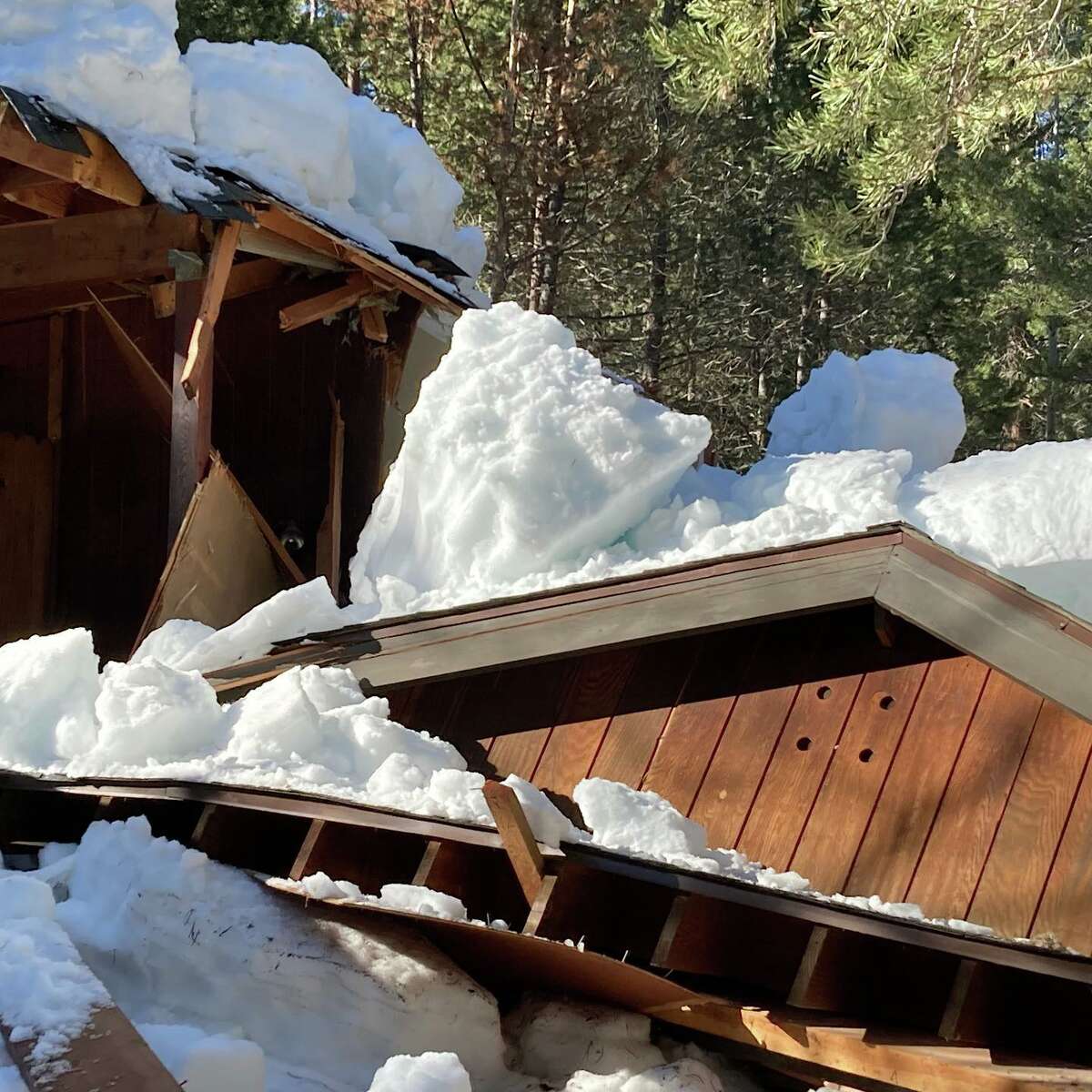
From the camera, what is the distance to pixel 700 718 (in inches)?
177

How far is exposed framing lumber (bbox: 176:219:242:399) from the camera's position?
6.70 meters

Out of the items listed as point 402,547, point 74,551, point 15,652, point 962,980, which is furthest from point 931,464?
point 74,551

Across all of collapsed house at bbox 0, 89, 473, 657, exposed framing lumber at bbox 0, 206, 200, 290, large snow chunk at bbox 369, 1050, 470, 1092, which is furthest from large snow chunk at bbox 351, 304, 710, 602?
collapsed house at bbox 0, 89, 473, 657

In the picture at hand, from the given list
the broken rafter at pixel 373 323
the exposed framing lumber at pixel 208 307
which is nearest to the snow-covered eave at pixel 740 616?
the exposed framing lumber at pixel 208 307

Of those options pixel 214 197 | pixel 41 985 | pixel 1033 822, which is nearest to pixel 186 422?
→ pixel 214 197

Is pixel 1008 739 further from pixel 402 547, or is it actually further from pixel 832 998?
pixel 402 547

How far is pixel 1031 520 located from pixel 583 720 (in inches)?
72.5

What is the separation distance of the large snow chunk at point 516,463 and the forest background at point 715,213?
4.79m

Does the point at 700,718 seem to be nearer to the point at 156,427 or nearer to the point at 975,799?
the point at 975,799

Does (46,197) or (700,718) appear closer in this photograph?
(700,718)

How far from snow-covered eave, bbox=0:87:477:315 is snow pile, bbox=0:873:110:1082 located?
12.1ft

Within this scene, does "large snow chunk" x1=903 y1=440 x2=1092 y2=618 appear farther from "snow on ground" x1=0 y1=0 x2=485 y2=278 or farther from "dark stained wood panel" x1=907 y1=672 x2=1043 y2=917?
"snow on ground" x1=0 y1=0 x2=485 y2=278

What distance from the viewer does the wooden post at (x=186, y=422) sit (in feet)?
22.4

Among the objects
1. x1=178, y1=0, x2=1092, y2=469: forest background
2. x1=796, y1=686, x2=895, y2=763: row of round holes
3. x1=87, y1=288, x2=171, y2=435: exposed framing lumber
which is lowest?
x1=796, y1=686, x2=895, y2=763: row of round holes
